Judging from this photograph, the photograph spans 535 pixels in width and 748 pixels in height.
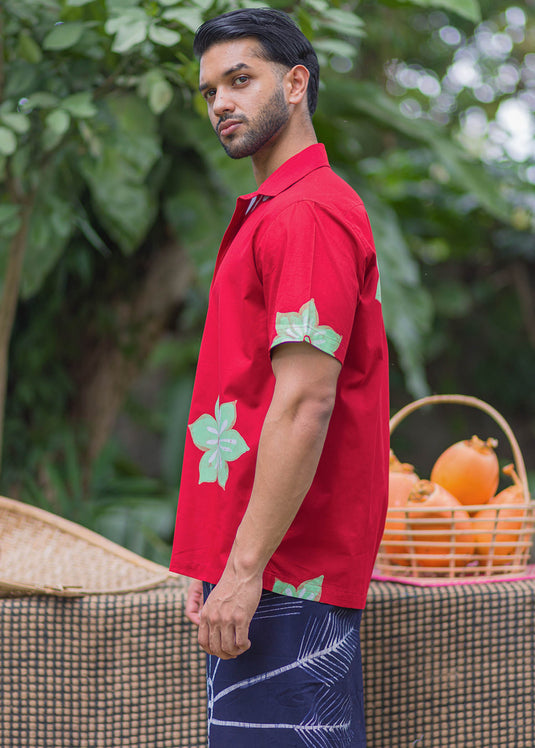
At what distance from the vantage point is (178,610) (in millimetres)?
1233

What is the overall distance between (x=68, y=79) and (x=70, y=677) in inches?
51.7

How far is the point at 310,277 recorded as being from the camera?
783mm

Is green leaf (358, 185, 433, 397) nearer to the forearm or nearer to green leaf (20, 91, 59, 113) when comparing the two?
green leaf (20, 91, 59, 113)

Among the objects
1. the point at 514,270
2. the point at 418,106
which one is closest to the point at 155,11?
the point at 514,270

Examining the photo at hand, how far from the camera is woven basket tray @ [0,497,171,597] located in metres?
1.36

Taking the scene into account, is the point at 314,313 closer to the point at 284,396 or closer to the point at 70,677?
the point at 284,396

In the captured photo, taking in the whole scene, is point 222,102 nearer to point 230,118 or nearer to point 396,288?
point 230,118

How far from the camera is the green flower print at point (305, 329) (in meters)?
0.77

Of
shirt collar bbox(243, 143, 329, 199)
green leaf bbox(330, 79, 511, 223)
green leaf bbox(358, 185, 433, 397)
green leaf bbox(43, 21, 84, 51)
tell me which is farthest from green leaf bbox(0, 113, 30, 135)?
green leaf bbox(330, 79, 511, 223)

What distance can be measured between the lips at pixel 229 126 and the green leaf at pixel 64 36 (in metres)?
0.75

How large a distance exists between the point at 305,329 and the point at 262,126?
11.2 inches

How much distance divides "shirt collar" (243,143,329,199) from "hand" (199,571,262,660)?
437 mm

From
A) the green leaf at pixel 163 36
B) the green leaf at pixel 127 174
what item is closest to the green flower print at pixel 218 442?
the green leaf at pixel 163 36

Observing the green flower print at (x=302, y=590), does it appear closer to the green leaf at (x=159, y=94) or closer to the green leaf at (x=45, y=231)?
the green leaf at (x=159, y=94)
